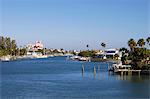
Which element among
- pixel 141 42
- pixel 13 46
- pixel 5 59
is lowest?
pixel 5 59

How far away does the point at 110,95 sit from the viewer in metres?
35.4

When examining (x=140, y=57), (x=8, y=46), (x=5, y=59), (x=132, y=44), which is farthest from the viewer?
(x=8, y=46)

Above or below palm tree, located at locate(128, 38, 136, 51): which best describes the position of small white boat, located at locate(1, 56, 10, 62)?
below

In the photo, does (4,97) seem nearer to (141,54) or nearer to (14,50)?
(141,54)

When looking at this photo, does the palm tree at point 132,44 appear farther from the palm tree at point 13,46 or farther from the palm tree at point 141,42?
the palm tree at point 13,46

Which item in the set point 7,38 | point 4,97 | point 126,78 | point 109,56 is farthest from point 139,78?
point 7,38

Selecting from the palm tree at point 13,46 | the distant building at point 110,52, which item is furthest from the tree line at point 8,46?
the distant building at point 110,52

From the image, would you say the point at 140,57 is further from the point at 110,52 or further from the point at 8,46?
the point at 8,46

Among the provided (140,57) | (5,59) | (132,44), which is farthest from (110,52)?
(140,57)

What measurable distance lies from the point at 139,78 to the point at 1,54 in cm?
8938

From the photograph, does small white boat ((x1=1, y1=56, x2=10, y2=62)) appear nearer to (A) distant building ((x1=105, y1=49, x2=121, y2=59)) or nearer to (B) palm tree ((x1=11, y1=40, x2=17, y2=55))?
(B) palm tree ((x1=11, y1=40, x2=17, y2=55))

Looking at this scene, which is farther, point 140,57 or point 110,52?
point 110,52

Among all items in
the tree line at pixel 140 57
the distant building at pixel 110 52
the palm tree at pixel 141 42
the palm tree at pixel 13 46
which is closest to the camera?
the tree line at pixel 140 57

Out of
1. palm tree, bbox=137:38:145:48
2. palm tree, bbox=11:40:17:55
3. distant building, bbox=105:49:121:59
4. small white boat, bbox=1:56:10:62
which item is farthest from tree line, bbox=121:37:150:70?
palm tree, bbox=11:40:17:55
